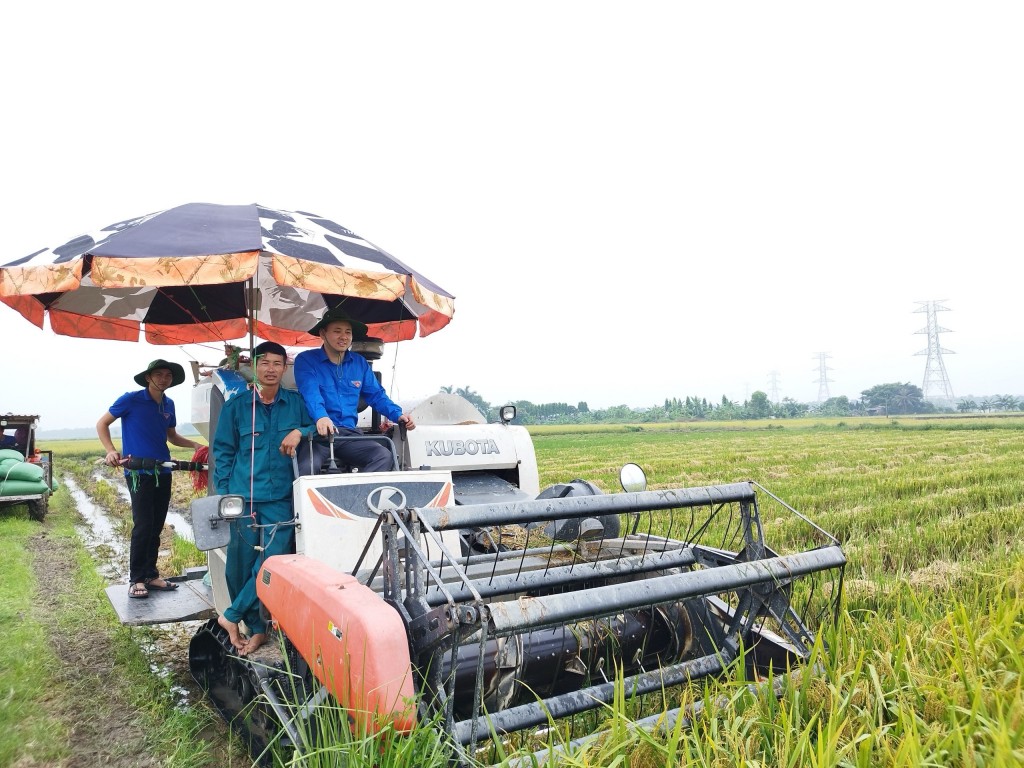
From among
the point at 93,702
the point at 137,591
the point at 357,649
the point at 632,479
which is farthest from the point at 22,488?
the point at 357,649

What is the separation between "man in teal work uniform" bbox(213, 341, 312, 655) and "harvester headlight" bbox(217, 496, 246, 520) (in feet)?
0.65

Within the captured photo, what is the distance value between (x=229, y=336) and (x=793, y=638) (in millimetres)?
5281

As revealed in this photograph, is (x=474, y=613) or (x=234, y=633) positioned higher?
(x=474, y=613)

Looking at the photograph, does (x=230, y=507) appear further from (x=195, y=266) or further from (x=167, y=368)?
(x=167, y=368)

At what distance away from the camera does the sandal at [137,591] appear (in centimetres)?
478

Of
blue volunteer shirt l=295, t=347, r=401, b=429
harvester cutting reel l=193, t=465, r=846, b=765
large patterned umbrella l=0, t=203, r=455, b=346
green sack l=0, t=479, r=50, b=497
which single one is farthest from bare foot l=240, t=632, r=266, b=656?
green sack l=0, t=479, r=50, b=497

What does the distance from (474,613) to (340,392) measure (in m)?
2.48

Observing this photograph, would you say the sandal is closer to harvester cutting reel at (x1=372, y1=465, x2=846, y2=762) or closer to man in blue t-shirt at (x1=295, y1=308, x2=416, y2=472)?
man in blue t-shirt at (x1=295, y1=308, x2=416, y2=472)

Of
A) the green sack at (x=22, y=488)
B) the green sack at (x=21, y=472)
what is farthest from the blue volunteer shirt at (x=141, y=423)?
the green sack at (x=21, y=472)

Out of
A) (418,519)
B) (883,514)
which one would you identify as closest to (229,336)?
(418,519)

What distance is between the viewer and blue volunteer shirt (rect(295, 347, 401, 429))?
404cm

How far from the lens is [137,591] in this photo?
4.86 meters

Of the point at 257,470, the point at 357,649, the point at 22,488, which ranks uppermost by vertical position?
the point at 257,470

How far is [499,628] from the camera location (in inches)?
81.4
